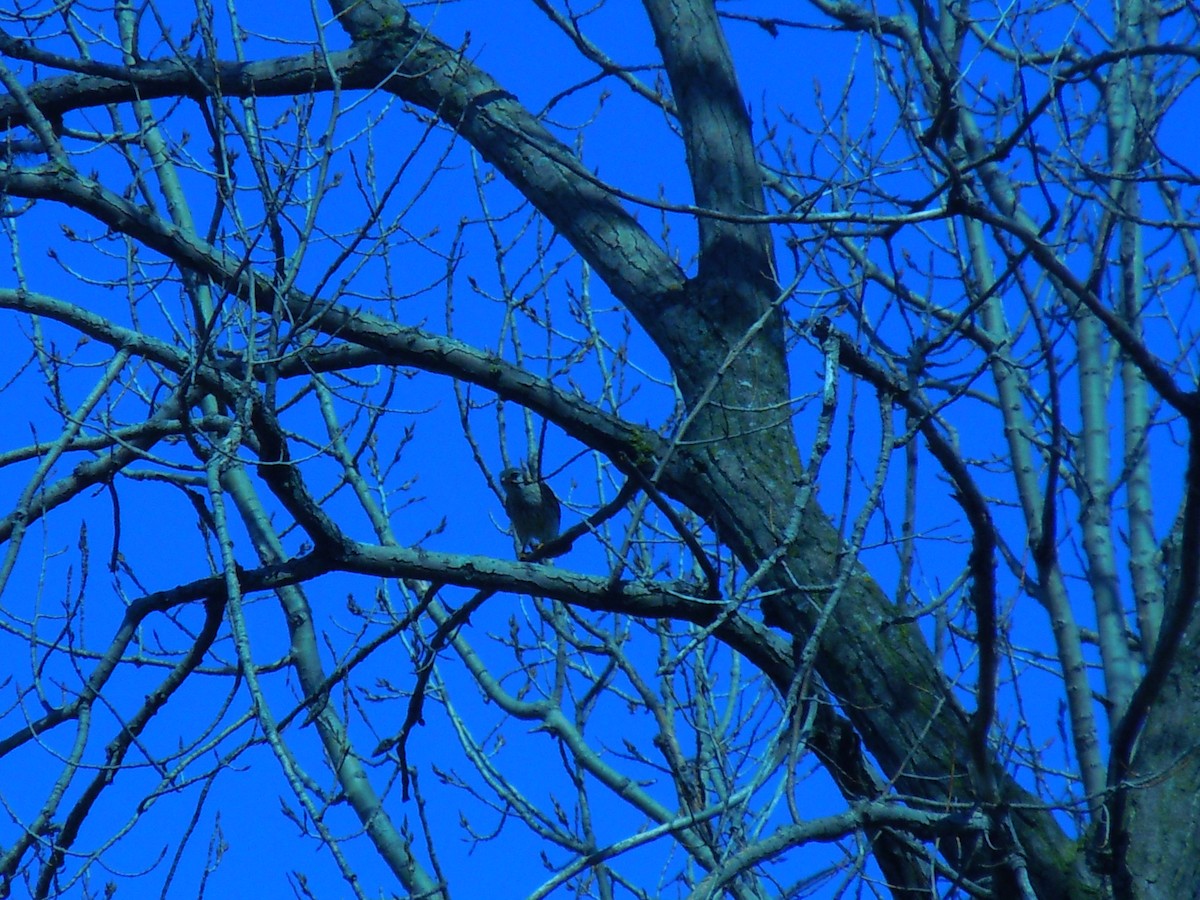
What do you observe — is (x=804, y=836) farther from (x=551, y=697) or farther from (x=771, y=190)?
(x=771, y=190)

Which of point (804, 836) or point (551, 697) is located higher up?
point (551, 697)

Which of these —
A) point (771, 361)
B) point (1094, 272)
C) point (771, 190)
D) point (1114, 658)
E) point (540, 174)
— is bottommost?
point (1114, 658)

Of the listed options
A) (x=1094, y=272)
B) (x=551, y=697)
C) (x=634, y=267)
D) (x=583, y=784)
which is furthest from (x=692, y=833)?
(x=1094, y=272)

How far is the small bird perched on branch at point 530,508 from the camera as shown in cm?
662

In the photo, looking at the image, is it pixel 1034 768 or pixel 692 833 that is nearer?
pixel 1034 768

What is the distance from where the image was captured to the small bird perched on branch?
662 cm

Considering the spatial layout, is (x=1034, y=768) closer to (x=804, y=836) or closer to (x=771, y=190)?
(x=804, y=836)

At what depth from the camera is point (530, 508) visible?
262 inches

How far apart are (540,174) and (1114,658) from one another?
2.26 meters

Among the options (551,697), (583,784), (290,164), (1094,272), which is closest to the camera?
(1094,272)

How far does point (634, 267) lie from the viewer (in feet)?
13.5

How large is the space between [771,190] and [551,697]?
2429 millimetres

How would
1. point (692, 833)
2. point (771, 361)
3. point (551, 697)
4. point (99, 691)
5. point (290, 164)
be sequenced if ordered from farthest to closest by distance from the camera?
1. point (551, 697)
2. point (692, 833)
3. point (771, 361)
4. point (99, 691)
5. point (290, 164)

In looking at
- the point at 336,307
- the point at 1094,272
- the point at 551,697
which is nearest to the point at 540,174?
the point at 336,307
